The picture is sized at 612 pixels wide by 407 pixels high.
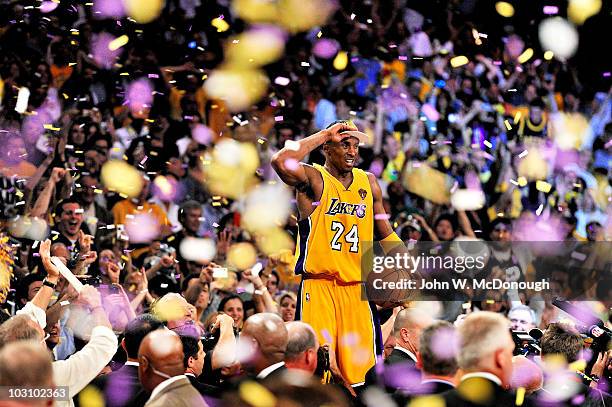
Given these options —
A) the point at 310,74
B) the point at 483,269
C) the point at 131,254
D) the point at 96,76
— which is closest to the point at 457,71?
the point at 310,74

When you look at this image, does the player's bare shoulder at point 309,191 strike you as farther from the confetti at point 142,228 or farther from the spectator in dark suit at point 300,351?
the confetti at point 142,228

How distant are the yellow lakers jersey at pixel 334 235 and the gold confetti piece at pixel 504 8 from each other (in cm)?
621

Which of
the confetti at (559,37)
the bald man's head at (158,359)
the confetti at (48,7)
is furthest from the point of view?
the confetti at (559,37)

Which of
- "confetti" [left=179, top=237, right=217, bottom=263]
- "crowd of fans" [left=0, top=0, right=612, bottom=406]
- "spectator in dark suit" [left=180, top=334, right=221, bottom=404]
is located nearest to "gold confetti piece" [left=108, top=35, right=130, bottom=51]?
"crowd of fans" [left=0, top=0, right=612, bottom=406]

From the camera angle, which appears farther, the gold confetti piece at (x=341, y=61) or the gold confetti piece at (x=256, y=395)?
the gold confetti piece at (x=341, y=61)

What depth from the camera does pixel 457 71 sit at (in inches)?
447

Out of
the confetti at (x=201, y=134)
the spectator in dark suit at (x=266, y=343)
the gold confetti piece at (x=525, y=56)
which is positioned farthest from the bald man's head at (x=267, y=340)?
the gold confetti piece at (x=525, y=56)

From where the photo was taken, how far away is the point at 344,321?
626 centimetres

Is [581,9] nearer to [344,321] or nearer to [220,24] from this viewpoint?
[220,24]

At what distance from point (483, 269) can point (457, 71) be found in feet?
10.2

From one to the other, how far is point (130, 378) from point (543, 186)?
6961 mm

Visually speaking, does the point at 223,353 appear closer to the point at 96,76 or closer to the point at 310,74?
the point at 96,76

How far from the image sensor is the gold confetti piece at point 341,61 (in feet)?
36.6

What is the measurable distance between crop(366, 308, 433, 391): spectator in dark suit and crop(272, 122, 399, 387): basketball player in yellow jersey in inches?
24.4
